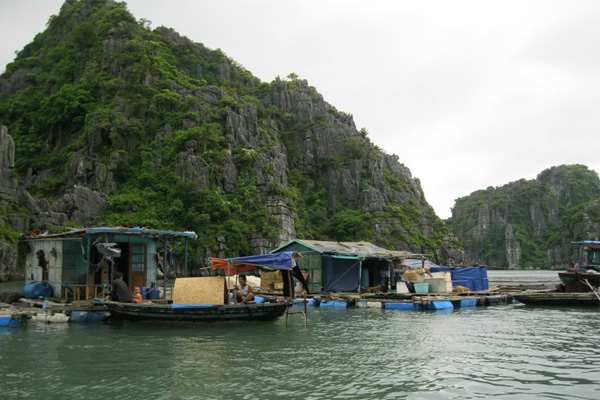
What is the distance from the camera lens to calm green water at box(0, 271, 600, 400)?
10570 millimetres

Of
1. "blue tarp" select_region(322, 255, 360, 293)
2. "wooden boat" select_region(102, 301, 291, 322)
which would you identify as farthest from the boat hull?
"wooden boat" select_region(102, 301, 291, 322)

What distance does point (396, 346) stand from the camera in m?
16.0

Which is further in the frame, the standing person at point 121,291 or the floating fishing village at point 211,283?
the standing person at point 121,291

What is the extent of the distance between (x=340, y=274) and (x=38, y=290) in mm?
19569

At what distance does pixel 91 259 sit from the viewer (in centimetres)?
A: 2334

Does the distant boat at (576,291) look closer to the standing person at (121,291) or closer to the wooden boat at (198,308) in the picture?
the wooden boat at (198,308)

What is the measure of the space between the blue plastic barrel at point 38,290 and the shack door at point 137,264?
3793mm

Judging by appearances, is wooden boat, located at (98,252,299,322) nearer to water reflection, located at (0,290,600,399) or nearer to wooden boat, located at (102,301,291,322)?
wooden boat, located at (102,301,291,322)

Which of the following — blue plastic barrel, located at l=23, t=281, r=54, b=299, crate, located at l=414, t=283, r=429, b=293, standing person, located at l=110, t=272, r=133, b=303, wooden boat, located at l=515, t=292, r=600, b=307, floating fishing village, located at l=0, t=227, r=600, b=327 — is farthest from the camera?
crate, located at l=414, t=283, r=429, b=293

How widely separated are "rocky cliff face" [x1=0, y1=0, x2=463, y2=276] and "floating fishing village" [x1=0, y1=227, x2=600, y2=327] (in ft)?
94.5

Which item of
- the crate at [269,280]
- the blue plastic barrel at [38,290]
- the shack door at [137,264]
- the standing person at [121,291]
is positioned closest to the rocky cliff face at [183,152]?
the crate at [269,280]

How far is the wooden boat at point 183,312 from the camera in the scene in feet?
63.1

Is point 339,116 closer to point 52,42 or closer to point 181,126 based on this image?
point 181,126

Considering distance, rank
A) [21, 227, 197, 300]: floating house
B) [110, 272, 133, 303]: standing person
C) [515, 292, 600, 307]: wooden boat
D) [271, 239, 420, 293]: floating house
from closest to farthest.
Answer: [110, 272, 133, 303]: standing person, [21, 227, 197, 300]: floating house, [515, 292, 600, 307]: wooden boat, [271, 239, 420, 293]: floating house
